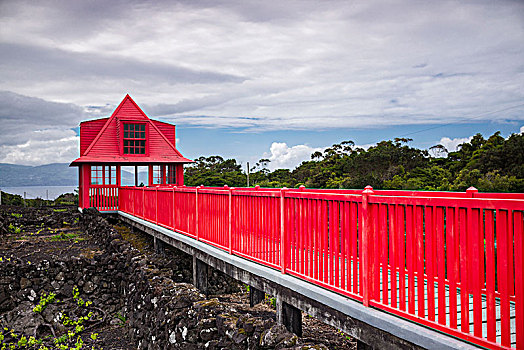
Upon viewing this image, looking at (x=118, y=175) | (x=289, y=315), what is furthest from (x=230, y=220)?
(x=118, y=175)

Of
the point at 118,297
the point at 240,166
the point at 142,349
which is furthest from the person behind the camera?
the point at 240,166

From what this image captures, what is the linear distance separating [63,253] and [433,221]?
42.0 feet

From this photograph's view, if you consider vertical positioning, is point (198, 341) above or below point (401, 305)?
below

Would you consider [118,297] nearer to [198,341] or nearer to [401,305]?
[198,341]

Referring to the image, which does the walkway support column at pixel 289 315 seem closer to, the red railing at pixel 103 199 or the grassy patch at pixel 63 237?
the grassy patch at pixel 63 237

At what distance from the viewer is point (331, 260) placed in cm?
536

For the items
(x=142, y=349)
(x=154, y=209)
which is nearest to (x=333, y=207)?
(x=142, y=349)

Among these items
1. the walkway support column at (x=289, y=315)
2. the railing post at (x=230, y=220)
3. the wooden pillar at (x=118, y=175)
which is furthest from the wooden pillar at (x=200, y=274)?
the wooden pillar at (x=118, y=175)

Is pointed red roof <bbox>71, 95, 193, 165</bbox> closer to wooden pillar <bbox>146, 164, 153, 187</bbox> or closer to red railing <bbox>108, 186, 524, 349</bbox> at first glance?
wooden pillar <bbox>146, 164, 153, 187</bbox>

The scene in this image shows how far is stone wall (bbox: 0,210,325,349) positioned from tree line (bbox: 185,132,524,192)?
1672 cm

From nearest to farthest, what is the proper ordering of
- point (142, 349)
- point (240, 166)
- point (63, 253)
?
point (142, 349)
point (63, 253)
point (240, 166)

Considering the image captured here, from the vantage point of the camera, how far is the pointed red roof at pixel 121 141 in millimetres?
21391

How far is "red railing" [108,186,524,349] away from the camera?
Answer: 11.3 feet

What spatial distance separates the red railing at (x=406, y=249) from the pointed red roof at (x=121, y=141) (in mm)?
14310
